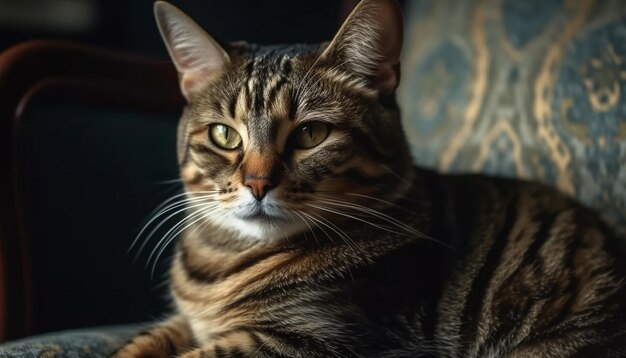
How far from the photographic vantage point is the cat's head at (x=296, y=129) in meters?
0.88

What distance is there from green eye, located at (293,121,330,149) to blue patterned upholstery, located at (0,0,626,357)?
433 millimetres

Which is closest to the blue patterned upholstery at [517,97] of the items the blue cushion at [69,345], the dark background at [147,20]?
the blue cushion at [69,345]

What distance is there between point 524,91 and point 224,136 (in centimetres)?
62

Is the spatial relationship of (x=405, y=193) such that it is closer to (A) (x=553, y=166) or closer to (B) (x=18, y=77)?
(A) (x=553, y=166)

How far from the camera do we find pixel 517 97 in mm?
1237

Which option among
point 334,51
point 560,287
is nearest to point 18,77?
point 334,51

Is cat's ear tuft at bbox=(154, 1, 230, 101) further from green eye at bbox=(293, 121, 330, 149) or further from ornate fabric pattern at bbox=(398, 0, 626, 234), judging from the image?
ornate fabric pattern at bbox=(398, 0, 626, 234)

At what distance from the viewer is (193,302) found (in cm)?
99

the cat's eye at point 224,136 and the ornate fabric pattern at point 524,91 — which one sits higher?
the cat's eye at point 224,136

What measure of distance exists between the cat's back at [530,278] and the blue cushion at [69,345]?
1.66 feet

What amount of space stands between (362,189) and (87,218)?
27.3 inches

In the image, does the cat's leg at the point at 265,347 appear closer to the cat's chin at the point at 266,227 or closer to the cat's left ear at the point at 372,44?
the cat's chin at the point at 266,227

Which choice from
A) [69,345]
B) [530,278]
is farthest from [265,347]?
[530,278]

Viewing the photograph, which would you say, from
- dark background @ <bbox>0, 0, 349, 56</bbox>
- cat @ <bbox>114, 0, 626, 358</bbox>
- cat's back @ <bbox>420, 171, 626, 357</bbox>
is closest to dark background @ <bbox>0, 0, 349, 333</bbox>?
dark background @ <bbox>0, 0, 349, 56</bbox>
